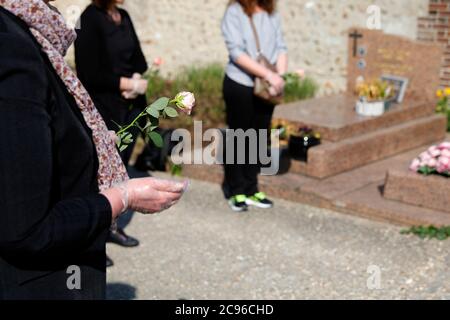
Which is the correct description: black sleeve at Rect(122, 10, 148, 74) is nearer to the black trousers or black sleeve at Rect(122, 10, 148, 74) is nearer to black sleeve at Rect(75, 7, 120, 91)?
black sleeve at Rect(75, 7, 120, 91)

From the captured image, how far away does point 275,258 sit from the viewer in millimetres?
5309

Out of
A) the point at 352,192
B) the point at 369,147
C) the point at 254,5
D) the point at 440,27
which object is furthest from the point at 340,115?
the point at 440,27

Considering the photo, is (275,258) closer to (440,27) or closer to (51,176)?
(51,176)

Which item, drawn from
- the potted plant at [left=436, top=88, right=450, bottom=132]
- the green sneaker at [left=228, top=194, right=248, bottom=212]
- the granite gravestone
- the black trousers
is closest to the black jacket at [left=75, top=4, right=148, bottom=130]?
the black trousers

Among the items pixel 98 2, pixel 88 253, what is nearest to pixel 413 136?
pixel 98 2

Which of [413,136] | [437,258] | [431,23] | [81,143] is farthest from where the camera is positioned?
[431,23]

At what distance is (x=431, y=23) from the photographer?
9.49m

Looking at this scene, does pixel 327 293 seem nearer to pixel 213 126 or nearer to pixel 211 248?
pixel 211 248

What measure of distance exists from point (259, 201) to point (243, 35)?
1409mm

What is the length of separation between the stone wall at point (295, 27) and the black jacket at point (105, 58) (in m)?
5.29

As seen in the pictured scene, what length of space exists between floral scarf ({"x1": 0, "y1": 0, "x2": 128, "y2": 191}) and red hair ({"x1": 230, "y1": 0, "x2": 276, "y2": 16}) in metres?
3.95

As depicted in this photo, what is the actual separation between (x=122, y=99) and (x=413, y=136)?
3863mm

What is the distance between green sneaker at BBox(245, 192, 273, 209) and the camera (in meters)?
6.35

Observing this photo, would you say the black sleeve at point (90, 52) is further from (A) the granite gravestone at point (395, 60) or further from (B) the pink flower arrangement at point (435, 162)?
(A) the granite gravestone at point (395, 60)
